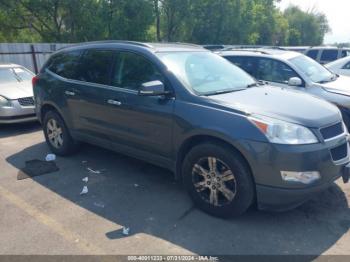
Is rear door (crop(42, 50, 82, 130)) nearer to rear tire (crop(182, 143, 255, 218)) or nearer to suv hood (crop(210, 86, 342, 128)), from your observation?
rear tire (crop(182, 143, 255, 218))

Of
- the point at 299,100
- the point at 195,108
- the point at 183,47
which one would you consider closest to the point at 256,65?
the point at 183,47

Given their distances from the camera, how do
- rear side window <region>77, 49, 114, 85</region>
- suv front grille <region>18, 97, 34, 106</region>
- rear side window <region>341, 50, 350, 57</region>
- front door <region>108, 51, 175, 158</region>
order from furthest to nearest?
rear side window <region>341, 50, 350, 57</region>
suv front grille <region>18, 97, 34, 106</region>
rear side window <region>77, 49, 114, 85</region>
front door <region>108, 51, 175, 158</region>

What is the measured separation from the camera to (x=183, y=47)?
4.73 m

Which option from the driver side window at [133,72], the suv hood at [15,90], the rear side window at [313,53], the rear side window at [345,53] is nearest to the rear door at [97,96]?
the driver side window at [133,72]

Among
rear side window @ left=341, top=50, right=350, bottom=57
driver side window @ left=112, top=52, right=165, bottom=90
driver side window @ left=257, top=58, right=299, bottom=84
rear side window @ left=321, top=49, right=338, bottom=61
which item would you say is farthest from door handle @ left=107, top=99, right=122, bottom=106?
rear side window @ left=341, top=50, right=350, bottom=57

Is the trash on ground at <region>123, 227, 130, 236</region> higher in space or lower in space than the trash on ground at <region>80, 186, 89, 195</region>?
higher

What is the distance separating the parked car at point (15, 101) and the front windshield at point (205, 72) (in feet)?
15.0

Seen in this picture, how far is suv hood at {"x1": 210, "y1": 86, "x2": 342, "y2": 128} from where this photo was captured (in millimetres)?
3334

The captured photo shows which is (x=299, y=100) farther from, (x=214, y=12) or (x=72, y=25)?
(x=214, y=12)

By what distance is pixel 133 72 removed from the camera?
433 centimetres

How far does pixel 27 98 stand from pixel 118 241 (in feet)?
17.9

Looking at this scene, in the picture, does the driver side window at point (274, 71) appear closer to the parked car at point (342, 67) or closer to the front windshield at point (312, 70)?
the front windshield at point (312, 70)

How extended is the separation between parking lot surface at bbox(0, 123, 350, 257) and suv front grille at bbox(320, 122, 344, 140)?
877mm

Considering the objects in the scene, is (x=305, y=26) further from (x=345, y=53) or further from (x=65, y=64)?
(x=65, y=64)
